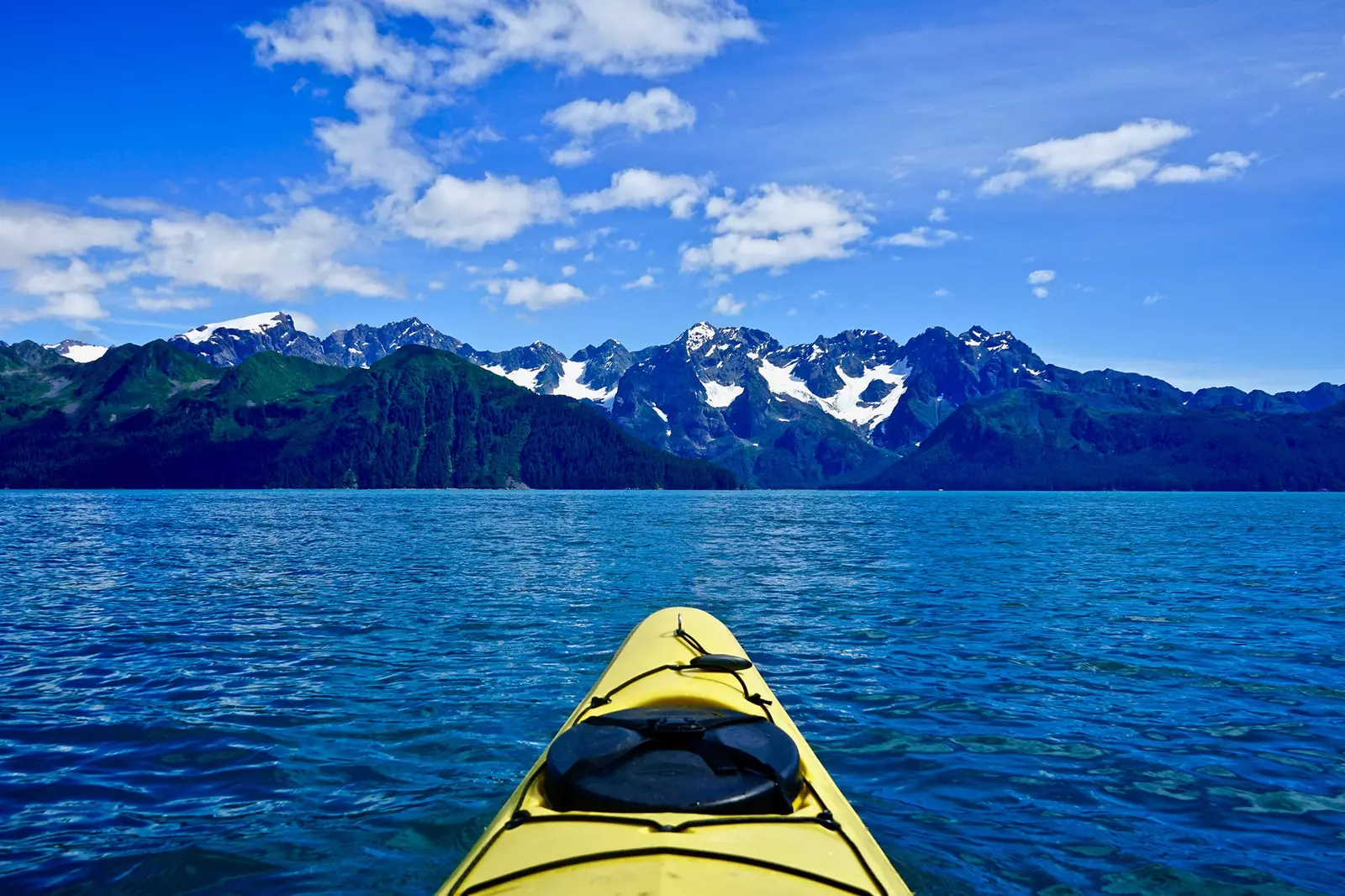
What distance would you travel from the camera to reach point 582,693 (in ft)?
56.2

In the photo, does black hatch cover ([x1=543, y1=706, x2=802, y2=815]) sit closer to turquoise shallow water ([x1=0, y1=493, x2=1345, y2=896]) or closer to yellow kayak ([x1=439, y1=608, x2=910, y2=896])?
yellow kayak ([x1=439, y1=608, x2=910, y2=896])

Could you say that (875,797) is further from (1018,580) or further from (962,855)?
(1018,580)

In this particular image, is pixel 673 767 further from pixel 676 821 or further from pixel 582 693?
pixel 582 693

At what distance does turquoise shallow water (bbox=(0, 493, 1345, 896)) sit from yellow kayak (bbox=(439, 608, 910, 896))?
345 centimetres

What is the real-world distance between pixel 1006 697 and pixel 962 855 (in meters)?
7.82

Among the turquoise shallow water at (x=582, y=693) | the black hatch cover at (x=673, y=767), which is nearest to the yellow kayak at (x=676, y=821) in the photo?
the black hatch cover at (x=673, y=767)

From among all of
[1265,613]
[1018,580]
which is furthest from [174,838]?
[1018,580]

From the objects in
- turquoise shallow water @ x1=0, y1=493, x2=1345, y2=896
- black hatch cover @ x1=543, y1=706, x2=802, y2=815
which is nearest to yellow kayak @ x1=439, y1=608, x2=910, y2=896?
black hatch cover @ x1=543, y1=706, x2=802, y2=815

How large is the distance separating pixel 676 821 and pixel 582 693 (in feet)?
37.6

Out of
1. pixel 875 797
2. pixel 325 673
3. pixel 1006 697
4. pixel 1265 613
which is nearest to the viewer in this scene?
pixel 875 797

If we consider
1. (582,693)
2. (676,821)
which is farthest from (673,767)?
(582,693)

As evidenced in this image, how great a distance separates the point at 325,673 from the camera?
18.7 meters

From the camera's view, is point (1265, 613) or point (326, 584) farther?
point (326, 584)

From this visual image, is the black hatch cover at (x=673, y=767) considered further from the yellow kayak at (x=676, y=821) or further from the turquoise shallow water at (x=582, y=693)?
the turquoise shallow water at (x=582, y=693)
